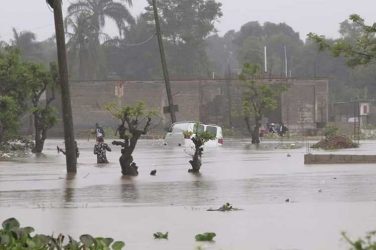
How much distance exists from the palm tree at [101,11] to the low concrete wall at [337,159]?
6331cm

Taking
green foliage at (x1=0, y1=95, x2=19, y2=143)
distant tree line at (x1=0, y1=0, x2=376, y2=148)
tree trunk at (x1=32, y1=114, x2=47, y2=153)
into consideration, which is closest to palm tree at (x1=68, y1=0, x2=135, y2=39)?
distant tree line at (x1=0, y1=0, x2=376, y2=148)

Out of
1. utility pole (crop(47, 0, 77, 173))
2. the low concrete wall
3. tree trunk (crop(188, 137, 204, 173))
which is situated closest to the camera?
tree trunk (crop(188, 137, 204, 173))

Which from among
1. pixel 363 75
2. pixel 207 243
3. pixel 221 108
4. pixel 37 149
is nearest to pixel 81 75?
pixel 221 108

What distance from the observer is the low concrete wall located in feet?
86.8

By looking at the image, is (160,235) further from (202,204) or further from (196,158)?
(196,158)

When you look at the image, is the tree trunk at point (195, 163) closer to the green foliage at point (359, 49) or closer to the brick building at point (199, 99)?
the green foliage at point (359, 49)

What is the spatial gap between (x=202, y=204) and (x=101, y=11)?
76.1 meters

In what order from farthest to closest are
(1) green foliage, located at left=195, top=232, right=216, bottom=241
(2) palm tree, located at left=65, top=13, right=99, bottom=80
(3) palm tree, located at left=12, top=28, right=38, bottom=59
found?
(3) palm tree, located at left=12, top=28, right=38, bottom=59, (2) palm tree, located at left=65, top=13, right=99, bottom=80, (1) green foliage, located at left=195, top=232, right=216, bottom=241

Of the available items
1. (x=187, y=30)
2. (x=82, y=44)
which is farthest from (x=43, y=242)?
(x=187, y=30)

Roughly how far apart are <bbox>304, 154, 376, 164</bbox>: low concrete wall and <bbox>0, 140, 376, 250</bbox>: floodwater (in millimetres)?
1077

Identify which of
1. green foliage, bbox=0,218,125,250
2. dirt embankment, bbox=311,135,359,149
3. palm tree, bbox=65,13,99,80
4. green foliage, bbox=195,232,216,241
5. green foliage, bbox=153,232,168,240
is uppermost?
palm tree, bbox=65,13,99,80

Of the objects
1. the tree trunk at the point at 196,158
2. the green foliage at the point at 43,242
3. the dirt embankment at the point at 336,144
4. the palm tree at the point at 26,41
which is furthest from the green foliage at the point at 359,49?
the palm tree at the point at 26,41

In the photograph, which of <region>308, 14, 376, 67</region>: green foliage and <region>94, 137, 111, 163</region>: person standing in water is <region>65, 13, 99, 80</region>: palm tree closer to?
<region>94, 137, 111, 163</region>: person standing in water

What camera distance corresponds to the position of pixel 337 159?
1043 inches
